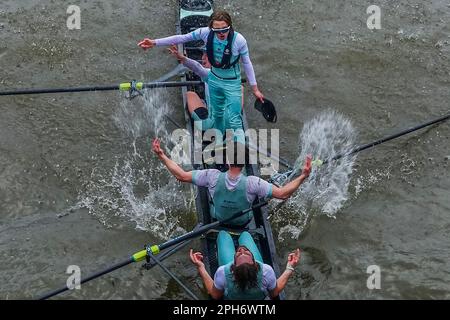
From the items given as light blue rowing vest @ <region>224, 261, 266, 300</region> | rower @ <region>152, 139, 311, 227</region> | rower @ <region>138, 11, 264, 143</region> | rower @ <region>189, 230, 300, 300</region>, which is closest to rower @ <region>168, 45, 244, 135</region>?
rower @ <region>138, 11, 264, 143</region>

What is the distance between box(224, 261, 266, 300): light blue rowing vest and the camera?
591 cm

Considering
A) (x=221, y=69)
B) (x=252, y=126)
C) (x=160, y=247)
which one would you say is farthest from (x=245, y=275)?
(x=252, y=126)

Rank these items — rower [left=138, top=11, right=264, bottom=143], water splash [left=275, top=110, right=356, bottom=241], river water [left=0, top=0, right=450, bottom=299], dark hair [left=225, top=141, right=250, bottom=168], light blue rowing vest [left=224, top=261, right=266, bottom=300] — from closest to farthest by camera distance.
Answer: light blue rowing vest [left=224, top=261, right=266, bottom=300] → dark hair [left=225, top=141, right=250, bottom=168] → river water [left=0, top=0, right=450, bottom=299] → rower [left=138, top=11, right=264, bottom=143] → water splash [left=275, top=110, right=356, bottom=241]

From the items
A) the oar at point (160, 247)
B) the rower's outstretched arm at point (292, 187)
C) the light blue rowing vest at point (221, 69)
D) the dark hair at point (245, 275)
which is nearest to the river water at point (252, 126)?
the oar at point (160, 247)

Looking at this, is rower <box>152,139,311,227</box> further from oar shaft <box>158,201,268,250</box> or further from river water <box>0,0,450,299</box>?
river water <box>0,0,450,299</box>

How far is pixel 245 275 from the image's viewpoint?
568 centimetres

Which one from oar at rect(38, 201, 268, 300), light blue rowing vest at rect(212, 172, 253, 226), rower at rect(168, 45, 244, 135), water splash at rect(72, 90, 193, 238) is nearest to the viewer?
oar at rect(38, 201, 268, 300)

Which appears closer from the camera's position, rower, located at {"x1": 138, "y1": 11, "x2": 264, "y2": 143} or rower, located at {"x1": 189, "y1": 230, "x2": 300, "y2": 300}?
rower, located at {"x1": 189, "y1": 230, "x2": 300, "y2": 300}

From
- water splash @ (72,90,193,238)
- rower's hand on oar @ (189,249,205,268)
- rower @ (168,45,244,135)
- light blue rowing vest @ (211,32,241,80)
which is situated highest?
light blue rowing vest @ (211,32,241,80)

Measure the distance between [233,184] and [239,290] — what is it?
4.22ft

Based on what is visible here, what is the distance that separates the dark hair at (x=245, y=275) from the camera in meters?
5.68

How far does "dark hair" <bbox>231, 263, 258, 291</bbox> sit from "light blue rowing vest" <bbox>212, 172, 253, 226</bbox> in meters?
1.09

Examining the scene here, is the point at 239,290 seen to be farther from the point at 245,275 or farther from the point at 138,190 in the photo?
the point at 138,190
